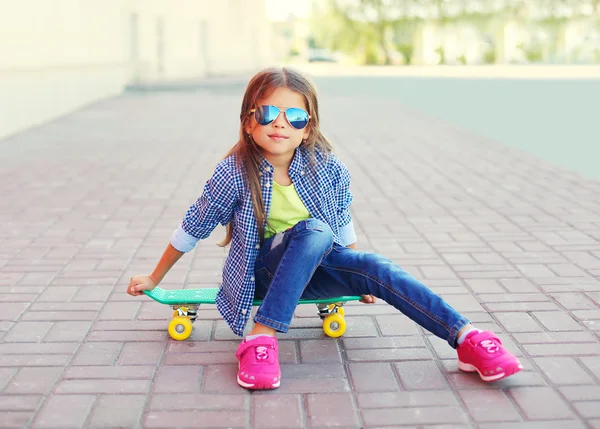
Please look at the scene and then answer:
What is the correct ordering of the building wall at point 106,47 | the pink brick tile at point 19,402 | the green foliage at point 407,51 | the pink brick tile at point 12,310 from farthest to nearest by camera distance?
the green foliage at point 407,51 → the building wall at point 106,47 → the pink brick tile at point 12,310 → the pink brick tile at point 19,402

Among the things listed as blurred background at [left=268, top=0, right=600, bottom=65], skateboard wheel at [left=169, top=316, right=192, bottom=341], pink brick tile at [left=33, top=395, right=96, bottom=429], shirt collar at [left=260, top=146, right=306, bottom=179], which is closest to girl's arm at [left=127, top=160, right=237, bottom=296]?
shirt collar at [left=260, top=146, right=306, bottom=179]

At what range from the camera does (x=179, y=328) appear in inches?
121

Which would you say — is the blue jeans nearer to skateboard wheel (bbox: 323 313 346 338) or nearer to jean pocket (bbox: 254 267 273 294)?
jean pocket (bbox: 254 267 273 294)

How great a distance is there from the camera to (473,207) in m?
5.70

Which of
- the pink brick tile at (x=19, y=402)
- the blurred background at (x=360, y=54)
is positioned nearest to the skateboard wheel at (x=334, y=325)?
the pink brick tile at (x=19, y=402)

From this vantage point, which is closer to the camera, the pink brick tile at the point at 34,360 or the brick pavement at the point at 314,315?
the brick pavement at the point at 314,315

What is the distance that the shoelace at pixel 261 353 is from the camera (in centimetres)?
265

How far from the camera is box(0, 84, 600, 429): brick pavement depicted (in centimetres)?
248

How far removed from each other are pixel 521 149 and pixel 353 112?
5557mm

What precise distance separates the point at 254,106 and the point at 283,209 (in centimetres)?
42

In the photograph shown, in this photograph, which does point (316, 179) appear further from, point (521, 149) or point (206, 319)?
point (521, 149)

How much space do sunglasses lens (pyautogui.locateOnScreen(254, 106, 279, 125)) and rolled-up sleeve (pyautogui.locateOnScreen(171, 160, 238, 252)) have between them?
0.74ft

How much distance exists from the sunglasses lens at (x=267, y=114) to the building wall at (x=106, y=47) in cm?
807

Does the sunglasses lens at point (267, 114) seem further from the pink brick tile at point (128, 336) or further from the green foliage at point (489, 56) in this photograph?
the green foliage at point (489, 56)
